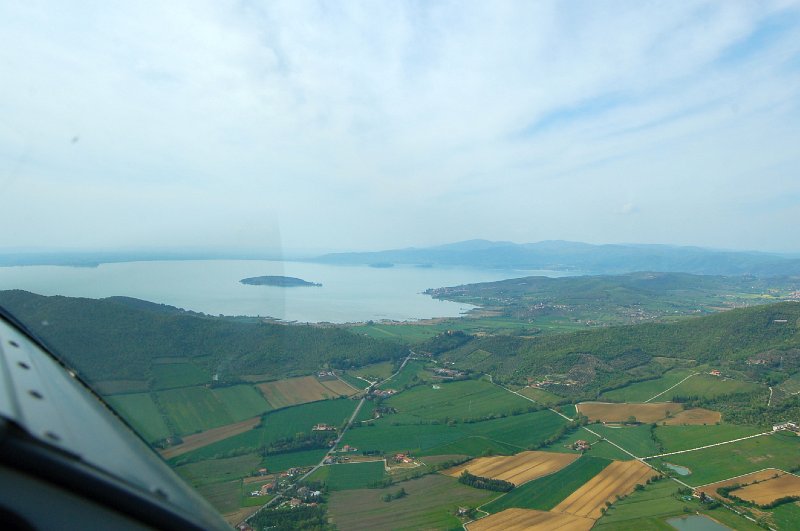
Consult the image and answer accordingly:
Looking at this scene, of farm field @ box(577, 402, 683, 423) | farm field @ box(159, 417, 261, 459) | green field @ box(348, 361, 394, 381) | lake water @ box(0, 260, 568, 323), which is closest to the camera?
lake water @ box(0, 260, 568, 323)

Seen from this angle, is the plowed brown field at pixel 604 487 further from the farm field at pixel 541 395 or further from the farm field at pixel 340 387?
the farm field at pixel 340 387

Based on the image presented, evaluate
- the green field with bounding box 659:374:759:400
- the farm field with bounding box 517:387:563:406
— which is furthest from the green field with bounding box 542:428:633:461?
the green field with bounding box 659:374:759:400

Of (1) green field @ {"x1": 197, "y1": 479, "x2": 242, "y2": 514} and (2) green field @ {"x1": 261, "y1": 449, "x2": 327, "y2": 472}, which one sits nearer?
(1) green field @ {"x1": 197, "y1": 479, "x2": 242, "y2": 514}

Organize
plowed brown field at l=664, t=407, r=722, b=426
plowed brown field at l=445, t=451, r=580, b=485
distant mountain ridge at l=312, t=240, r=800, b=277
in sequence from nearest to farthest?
plowed brown field at l=445, t=451, r=580, b=485 → plowed brown field at l=664, t=407, r=722, b=426 → distant mountain ridge at l=312, t=240, r=800, b=277

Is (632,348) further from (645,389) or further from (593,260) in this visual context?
(593,260)

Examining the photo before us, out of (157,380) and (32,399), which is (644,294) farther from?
(32,399)

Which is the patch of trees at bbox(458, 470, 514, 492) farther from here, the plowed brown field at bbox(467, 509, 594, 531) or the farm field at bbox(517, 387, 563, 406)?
the farm field at bbox(517, 387, 563, 406)

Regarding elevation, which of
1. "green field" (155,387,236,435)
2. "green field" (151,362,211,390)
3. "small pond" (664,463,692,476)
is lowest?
"small pond" (664,463,692,476)

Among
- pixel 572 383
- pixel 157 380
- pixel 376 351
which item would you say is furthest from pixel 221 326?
pixel 572 383
